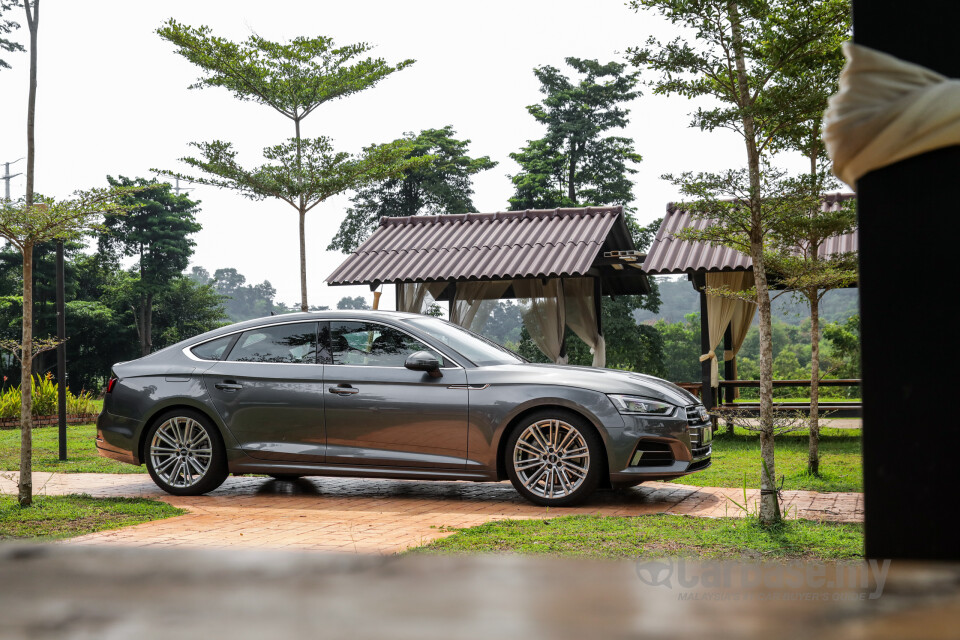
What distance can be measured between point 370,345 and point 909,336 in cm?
666

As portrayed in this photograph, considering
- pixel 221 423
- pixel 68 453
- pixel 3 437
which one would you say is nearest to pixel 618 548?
pixel 221 423

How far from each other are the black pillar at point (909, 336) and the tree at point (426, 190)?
43027 mm

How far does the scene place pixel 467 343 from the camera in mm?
7762

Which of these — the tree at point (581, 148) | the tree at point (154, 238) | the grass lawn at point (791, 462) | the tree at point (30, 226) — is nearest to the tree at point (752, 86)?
the grass lawn at point (791, 462)

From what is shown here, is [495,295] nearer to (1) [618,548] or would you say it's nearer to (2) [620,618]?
(1) [618,548]

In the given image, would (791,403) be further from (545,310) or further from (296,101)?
(296,101)

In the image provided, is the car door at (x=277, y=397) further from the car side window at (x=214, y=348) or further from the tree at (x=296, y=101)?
the tree at (x=296, y=101)

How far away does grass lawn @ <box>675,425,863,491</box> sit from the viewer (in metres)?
8.01

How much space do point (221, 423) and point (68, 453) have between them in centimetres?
492

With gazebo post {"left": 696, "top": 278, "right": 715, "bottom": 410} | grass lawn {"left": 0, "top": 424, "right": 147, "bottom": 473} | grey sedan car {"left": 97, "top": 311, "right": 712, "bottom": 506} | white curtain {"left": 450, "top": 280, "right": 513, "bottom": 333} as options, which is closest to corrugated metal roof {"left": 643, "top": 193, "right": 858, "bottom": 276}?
gazebo post {"left": 696, "top": 278, "right": 715, "bottom": 410}

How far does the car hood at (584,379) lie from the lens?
6.88 metres

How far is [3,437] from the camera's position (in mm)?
13375

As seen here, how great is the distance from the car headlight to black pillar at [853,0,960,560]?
18.2 feet

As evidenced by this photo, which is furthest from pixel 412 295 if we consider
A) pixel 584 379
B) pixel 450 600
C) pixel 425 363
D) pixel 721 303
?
pixel 450 600
